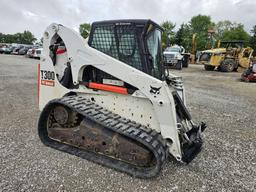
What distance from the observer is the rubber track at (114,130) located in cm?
273

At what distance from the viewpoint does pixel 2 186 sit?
2.44m

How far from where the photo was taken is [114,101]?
3314mm

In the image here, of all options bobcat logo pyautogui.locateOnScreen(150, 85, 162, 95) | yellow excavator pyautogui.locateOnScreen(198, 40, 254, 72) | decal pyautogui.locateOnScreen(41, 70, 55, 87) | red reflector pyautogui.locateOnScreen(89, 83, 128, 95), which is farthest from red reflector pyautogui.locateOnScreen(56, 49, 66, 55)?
yellow excavator pyautogui.locateOnScreen(198, 40, 254, 72)

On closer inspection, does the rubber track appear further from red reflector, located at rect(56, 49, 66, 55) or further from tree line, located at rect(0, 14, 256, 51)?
tree line, located at rect(0, 14, 256, 51)

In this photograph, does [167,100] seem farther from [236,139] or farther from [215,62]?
[215,62]

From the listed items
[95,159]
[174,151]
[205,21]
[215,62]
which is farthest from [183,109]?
[205,21]

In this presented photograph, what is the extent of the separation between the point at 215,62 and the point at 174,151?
17814mm

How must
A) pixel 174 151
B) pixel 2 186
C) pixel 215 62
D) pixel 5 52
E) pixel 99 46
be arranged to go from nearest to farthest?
pixel 2 186 → pixel 174 151 → pixel 99 46 → pixel 215 62 → pixel 5 52

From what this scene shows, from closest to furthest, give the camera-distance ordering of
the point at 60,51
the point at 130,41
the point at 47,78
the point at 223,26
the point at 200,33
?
the point at 130,41, the point at 60,51, the point at 47,78, the point at 200,33, the point at 223,26

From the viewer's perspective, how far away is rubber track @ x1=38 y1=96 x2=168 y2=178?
8.96 feet

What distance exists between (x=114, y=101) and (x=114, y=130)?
23.1 inches

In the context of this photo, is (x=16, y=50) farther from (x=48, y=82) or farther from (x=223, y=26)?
(x=223, y=26)

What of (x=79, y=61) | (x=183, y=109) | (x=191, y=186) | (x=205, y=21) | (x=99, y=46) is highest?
(x=205, y=21)

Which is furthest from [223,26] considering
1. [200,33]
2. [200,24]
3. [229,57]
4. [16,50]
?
[16,50]
